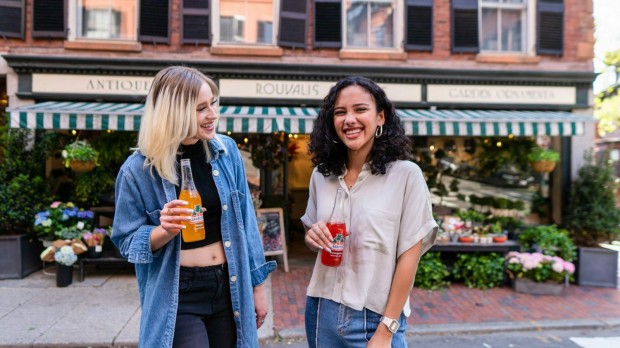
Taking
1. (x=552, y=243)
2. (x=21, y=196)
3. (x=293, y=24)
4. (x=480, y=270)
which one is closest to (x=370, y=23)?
(x=293, y=24)

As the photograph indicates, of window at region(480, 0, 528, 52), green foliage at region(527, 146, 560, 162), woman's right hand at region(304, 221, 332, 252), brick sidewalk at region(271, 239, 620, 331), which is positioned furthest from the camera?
window at region(480, 0, 528, 52)

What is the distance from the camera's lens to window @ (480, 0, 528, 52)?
8.62m

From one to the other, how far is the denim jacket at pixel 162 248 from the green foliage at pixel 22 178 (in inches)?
230

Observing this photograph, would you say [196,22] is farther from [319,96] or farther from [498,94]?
[498,94]

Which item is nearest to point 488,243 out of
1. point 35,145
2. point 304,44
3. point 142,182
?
point 304,44

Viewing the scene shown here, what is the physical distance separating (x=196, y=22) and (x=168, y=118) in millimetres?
6676

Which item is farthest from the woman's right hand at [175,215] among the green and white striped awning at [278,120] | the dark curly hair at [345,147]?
the green and white striped awning at [278,120]

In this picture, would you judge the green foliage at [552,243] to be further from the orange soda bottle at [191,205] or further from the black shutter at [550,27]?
the orange soda bottle at [191,205]

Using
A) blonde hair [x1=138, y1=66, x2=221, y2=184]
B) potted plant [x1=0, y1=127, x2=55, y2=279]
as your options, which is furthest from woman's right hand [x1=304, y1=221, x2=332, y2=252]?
potted plant [x1=0, y1=127, x2=55, y2=279]

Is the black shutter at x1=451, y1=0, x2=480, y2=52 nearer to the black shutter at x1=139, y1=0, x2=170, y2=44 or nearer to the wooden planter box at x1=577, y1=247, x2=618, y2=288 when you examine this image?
the wooden planter box at x1=577, y1=247, x2=618, y2=288

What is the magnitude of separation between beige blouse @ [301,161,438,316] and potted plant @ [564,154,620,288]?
259 inches

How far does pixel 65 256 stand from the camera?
619 centimetres

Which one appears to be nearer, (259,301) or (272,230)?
(259,301)

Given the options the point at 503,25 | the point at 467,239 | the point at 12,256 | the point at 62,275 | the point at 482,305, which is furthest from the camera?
the point at 503,25
